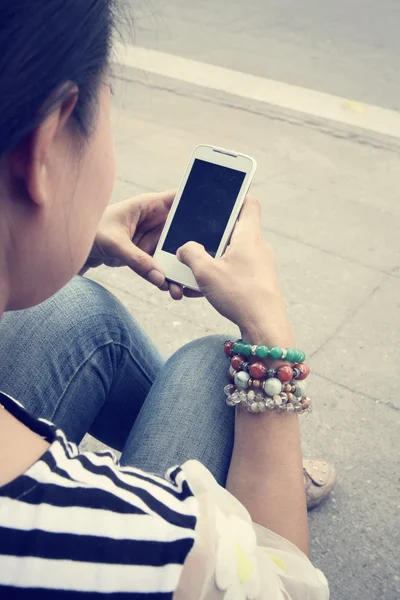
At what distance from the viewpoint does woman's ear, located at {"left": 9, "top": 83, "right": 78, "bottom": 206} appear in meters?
0.74

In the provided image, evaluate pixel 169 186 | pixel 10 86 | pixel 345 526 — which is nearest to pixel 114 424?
pixel 345 526

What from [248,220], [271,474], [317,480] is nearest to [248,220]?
[248,220]

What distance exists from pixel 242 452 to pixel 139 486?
0.46 m

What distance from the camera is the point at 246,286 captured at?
4.48 ft

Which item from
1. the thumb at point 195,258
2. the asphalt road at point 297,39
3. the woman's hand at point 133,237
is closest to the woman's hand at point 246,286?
the thumb at point 195,258

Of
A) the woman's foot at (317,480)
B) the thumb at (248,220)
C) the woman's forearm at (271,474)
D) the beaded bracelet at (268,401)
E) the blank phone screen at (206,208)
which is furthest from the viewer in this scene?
the woman's foot at (317,480)

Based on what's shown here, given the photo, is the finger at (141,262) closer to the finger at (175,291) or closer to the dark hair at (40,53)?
the finger at (175,291)

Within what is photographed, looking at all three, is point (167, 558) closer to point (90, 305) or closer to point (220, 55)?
point (90, 305)

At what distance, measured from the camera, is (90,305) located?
1495 millimetres

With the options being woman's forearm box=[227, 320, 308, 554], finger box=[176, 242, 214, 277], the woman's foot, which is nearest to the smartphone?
finger box=[176, 242, 214, 277]

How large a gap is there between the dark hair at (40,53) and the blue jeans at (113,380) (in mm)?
671

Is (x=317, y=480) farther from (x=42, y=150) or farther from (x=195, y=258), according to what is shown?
(x=42, y=150)

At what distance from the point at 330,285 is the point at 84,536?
247cm

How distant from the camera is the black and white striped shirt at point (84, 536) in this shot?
72 centimetres
